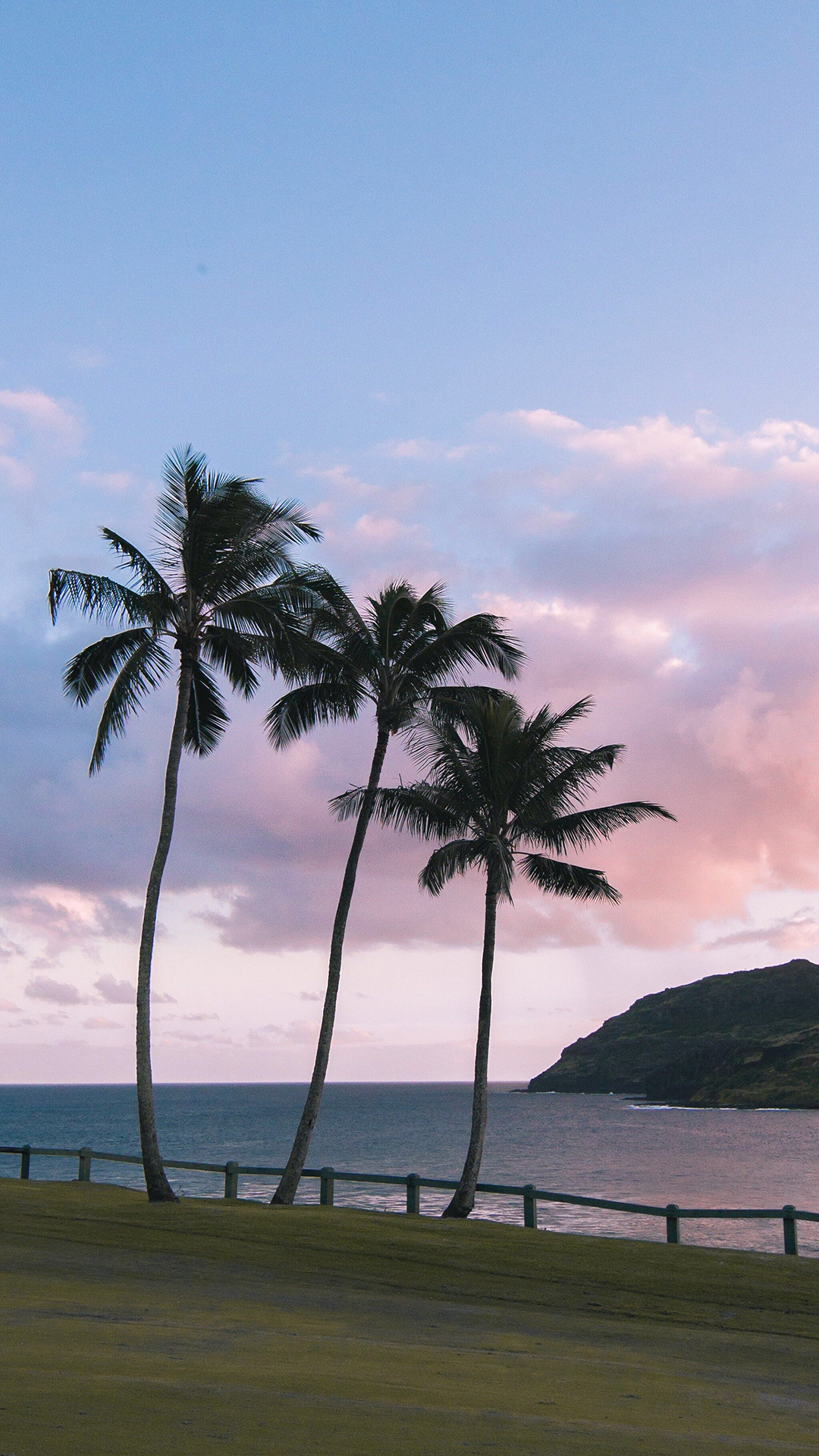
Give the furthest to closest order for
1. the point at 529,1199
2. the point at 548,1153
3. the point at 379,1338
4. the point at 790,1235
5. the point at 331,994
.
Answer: the point at 548,1153 < the point at 331,994 < the point at 529,1199 < the point at 790,1235 < the point at 379,1338

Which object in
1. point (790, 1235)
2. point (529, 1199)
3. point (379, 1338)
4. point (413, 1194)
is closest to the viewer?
point (379, 1338)

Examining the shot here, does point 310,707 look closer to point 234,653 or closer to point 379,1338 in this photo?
point 234,653

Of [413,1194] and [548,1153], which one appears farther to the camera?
[548,1153]

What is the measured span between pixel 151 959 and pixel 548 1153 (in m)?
84.4

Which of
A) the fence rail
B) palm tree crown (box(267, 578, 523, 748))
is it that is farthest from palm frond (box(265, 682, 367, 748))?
the fence rail

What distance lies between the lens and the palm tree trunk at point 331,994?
26.7 m

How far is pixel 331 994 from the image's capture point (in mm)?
27266

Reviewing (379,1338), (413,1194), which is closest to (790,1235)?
(413,1194)

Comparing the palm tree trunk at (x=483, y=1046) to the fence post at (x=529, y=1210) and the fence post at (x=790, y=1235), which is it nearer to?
the fence post at (x=529, y=1210)

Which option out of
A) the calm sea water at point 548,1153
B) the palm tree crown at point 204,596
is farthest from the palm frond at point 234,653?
the calm sea water at point 548,1153

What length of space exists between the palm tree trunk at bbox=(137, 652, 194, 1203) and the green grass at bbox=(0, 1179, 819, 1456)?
1095mm

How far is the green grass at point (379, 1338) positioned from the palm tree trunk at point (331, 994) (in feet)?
9.31

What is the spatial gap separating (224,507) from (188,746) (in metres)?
6.43

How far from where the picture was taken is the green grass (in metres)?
7.83
